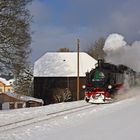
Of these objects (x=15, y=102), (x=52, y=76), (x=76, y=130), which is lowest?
(x=15, y=102)

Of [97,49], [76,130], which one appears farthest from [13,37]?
[97,49]

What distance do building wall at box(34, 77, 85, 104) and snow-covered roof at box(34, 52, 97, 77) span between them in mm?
814

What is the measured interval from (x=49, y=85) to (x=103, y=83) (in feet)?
113

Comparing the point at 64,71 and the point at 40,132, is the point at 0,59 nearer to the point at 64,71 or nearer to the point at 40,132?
the point at 40,132

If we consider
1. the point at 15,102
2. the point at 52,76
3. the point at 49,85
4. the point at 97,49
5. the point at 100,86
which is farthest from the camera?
the point at 97,49

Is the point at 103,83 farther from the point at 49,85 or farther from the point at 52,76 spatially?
the point at 49,85

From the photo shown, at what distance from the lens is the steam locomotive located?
27.2m

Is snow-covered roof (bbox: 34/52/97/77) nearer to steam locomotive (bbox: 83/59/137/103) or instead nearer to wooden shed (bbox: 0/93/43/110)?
wooden shed (bbox: 0/93/43/110)

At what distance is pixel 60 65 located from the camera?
6800cm

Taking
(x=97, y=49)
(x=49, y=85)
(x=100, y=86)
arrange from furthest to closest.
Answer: (x=97, y=49)
(x=49, y=85)
(x=100, y=86)

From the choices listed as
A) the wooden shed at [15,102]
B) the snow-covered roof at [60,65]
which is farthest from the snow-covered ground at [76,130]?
the snow-covered roof at [60,65]

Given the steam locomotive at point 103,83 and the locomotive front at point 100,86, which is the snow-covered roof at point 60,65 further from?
the locomotive front at point 100,86

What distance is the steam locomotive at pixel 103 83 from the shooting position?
1072 inches

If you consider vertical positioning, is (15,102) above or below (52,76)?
below
